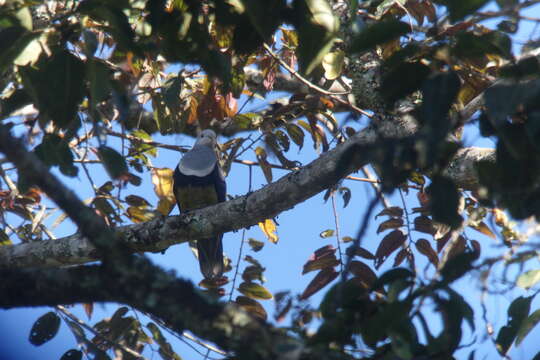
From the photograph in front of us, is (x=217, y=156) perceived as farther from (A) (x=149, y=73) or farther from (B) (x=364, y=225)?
(B) (x=364, y=225)

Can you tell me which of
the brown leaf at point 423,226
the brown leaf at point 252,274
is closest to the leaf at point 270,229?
the brown leaf at point 252,274

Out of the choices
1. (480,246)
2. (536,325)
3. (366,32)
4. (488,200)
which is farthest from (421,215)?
(366,32)

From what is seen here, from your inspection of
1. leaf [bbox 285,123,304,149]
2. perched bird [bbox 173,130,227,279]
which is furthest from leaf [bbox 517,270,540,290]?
perched bird [bbox 173,130,227,279]

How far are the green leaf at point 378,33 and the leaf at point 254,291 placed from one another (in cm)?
159

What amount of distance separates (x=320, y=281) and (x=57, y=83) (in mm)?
1276

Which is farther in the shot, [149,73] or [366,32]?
[149,73]

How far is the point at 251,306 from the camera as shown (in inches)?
103

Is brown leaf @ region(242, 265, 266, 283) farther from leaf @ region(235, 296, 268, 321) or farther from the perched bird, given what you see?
the perched bird

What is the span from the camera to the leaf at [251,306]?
2.58 meters

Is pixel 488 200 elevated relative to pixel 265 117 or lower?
lower

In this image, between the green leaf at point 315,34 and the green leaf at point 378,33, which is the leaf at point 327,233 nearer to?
the green leaf at point 315,34

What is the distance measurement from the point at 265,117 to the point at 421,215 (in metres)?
0.92

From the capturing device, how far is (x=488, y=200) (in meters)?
1.37

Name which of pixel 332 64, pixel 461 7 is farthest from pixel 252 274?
pixel 461 7
